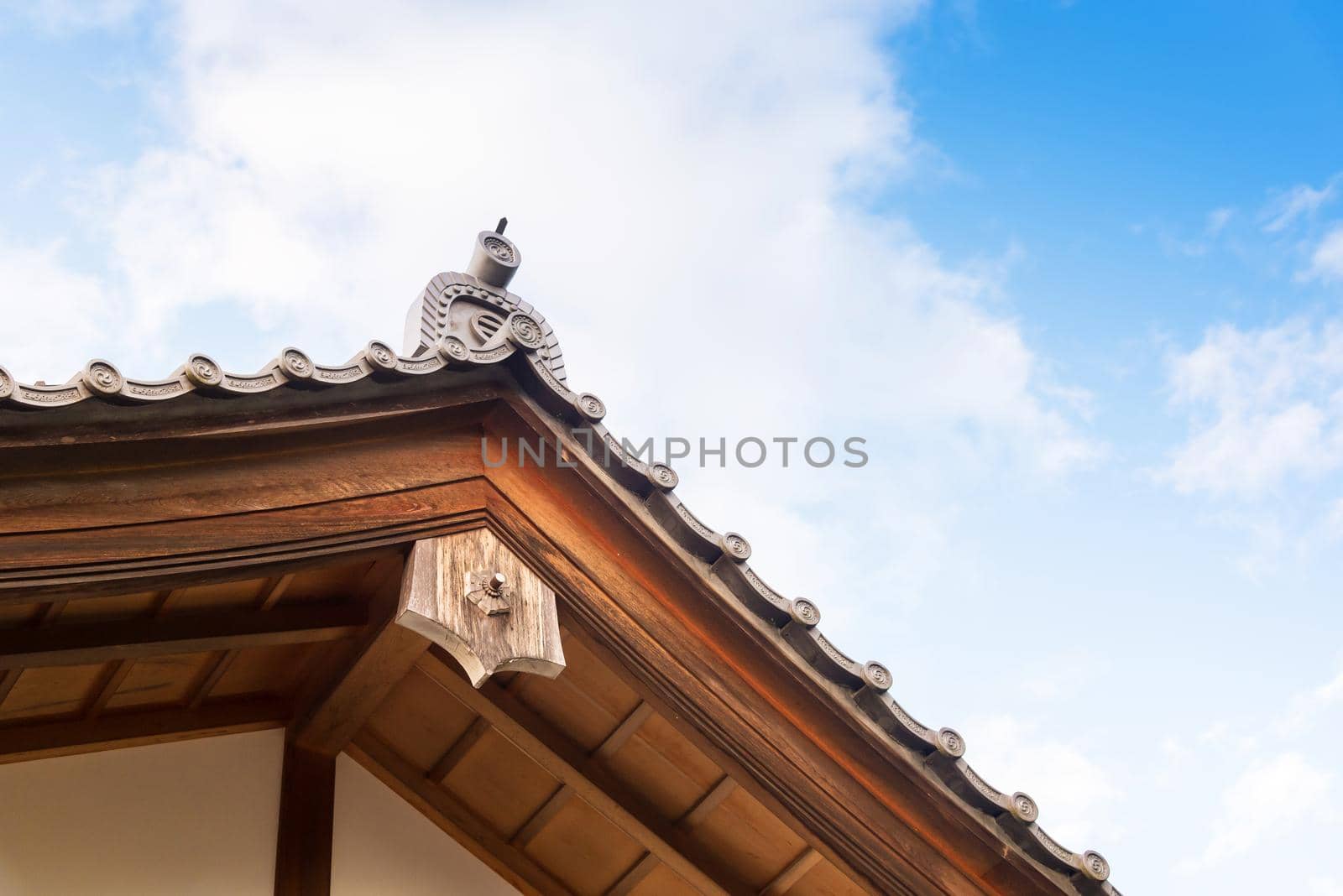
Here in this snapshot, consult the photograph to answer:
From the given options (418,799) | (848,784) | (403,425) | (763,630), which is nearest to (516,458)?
(403,425)

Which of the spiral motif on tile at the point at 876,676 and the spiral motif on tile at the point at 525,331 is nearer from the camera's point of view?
the spiral motif on tile at the point at 525,331

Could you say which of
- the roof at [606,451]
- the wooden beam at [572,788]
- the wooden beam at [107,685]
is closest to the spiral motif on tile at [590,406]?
the roof at [606,451]

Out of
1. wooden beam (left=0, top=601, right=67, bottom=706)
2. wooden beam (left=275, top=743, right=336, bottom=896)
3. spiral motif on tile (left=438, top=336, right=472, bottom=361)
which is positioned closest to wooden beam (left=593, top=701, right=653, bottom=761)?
wooden beam (left=275, top=743, right=336, bottom=896)

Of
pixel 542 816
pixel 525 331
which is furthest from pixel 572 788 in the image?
pixel 525 331

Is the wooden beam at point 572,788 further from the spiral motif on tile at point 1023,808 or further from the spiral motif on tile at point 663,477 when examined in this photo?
the spiral motif on tile at point 1023,808

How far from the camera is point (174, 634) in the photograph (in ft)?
15.2

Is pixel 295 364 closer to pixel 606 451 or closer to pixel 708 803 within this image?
pixel 606 451

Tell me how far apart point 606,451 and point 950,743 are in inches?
71.4

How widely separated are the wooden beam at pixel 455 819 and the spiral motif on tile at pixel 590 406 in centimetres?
218

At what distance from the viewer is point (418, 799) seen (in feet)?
19.2

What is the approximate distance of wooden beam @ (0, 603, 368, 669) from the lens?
4.30 metres

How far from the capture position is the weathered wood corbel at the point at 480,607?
383 cm

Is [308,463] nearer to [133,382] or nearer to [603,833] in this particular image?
[133,382]

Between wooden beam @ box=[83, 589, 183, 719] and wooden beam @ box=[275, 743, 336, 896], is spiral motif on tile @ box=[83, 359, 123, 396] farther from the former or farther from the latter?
wooden beam @ box=[275, 743, 336, 896]
